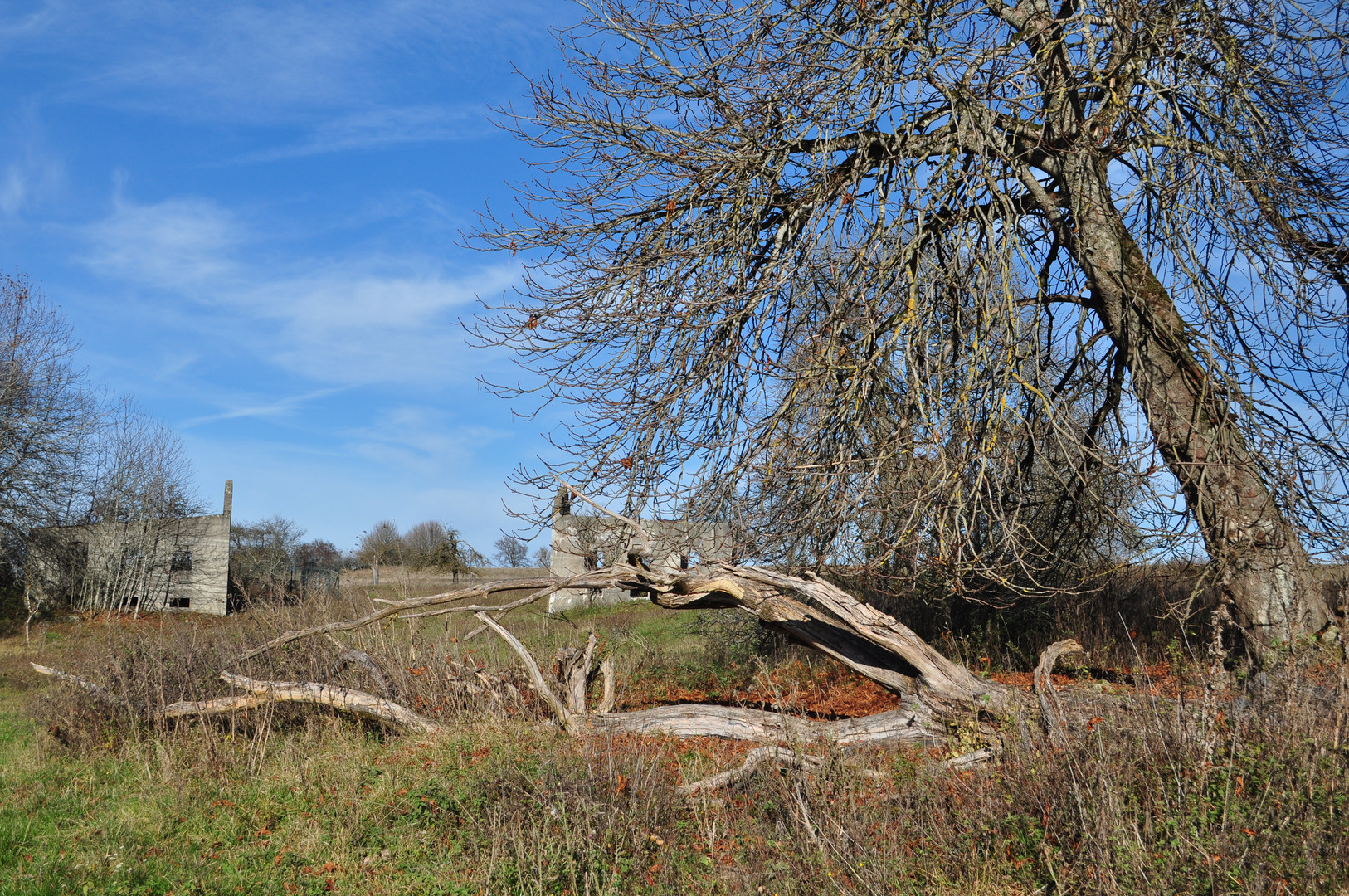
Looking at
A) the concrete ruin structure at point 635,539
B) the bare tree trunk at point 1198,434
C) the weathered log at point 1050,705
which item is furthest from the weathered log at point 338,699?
the bare tree trunk at point 1198,434

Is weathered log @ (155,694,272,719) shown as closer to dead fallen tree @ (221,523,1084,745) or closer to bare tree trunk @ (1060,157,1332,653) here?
dead fallen tree @ (221,523,1084,745)

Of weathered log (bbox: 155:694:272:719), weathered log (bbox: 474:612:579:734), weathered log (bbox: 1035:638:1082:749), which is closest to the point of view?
weathered log (bbox: 1035:638:1082:749)

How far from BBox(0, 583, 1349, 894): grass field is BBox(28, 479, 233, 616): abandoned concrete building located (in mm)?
22393

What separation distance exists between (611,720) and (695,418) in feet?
10.1

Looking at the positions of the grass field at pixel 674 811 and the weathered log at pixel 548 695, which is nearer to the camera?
the grass field at pixel 674 811

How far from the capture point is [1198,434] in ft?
22.9

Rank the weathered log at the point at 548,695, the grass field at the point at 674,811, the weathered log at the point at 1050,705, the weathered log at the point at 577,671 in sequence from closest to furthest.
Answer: the grass field at the point at 674,811 → the weathered log at the point at 1050,705 → the weathered log at the point at 548,695 → the weathered log at the point at 577,671

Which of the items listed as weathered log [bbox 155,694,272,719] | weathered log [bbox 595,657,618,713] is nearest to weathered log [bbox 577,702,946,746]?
weathered log [bbox 595,657,618,713]

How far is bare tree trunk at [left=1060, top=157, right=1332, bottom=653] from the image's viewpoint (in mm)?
6578

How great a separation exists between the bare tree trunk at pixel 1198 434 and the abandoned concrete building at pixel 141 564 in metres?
29.0

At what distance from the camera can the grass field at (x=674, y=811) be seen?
359 cm

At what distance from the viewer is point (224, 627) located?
9.73 m

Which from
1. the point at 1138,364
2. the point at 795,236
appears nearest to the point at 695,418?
the point at 795,236

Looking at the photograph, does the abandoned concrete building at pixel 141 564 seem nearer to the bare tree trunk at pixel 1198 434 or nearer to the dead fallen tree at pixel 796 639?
the dead fallen tree at pixel 796 639
